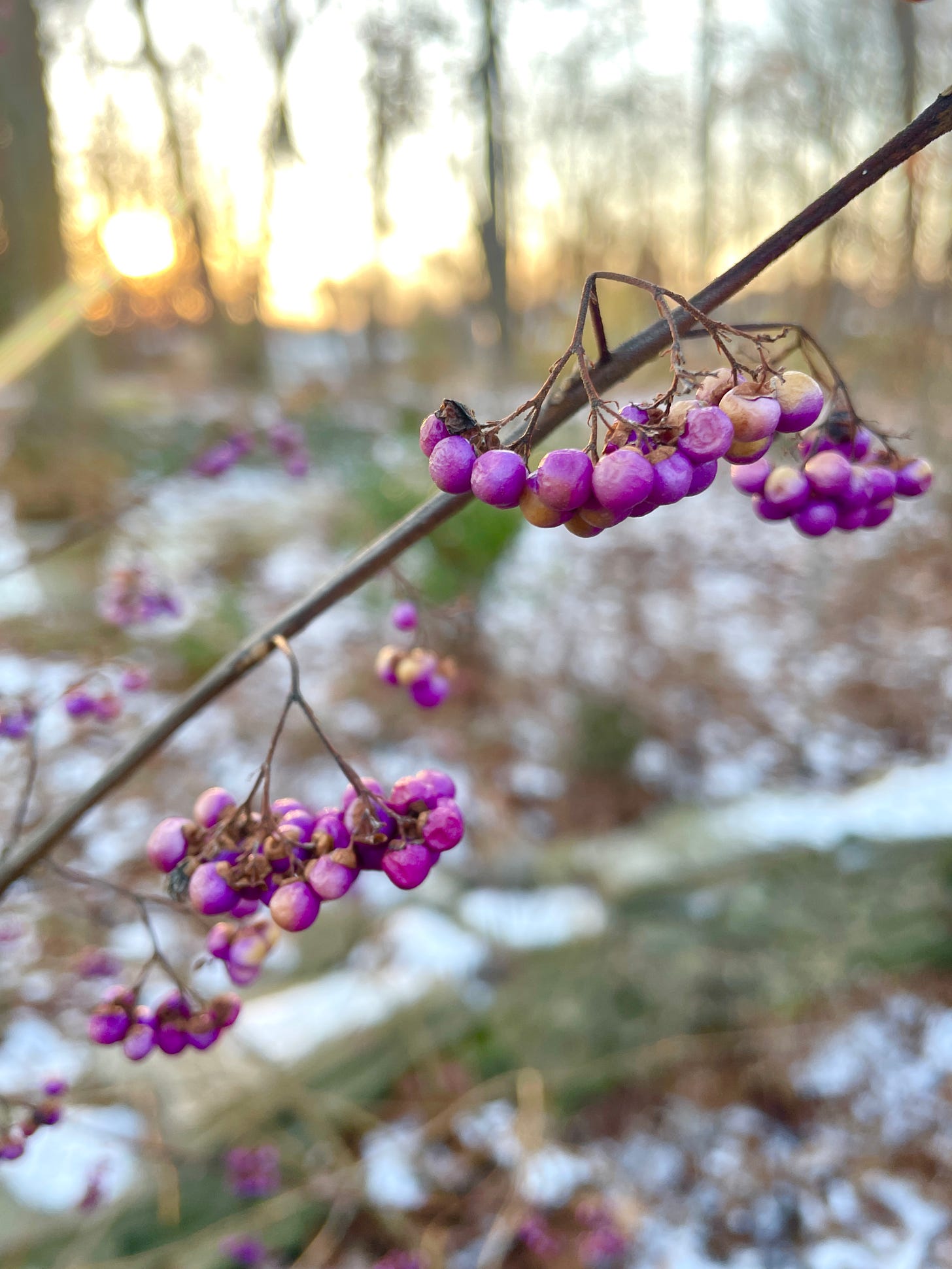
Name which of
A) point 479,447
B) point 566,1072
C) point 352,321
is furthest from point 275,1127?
point 352,321

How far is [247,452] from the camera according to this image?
2.11 meters

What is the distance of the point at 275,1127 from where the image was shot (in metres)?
2.40

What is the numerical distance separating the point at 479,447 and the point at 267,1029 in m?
2.59

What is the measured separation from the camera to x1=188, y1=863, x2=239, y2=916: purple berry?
0.75 m

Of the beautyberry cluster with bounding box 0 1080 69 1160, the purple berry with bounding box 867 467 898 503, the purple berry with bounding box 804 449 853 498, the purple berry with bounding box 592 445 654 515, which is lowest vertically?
the beautyberry cluster with bounding box 0 1080 69 1160

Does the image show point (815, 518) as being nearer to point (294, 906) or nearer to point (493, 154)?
point (294, 906)

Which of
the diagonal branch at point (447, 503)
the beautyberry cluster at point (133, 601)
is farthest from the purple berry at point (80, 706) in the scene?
the diagonal branch at point (447, 503)

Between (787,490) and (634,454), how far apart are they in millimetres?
356

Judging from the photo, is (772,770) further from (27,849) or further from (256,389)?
(256,389)

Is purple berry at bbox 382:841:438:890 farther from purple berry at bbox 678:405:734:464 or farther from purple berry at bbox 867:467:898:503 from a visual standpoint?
purple berry at bbox 867:467:898:503

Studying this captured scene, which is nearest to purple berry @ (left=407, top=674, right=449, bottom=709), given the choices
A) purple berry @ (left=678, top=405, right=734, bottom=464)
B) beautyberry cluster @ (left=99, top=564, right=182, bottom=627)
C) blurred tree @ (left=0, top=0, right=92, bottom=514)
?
purple berry @ (left=678, top=405, right=734, bottom=464)

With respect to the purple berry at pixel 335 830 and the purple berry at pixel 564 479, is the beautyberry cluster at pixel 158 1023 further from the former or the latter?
the purple berry at pixel 564 479

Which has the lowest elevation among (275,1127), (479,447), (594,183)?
(275,1127)

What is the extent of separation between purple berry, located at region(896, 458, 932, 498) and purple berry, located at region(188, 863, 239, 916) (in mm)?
881
